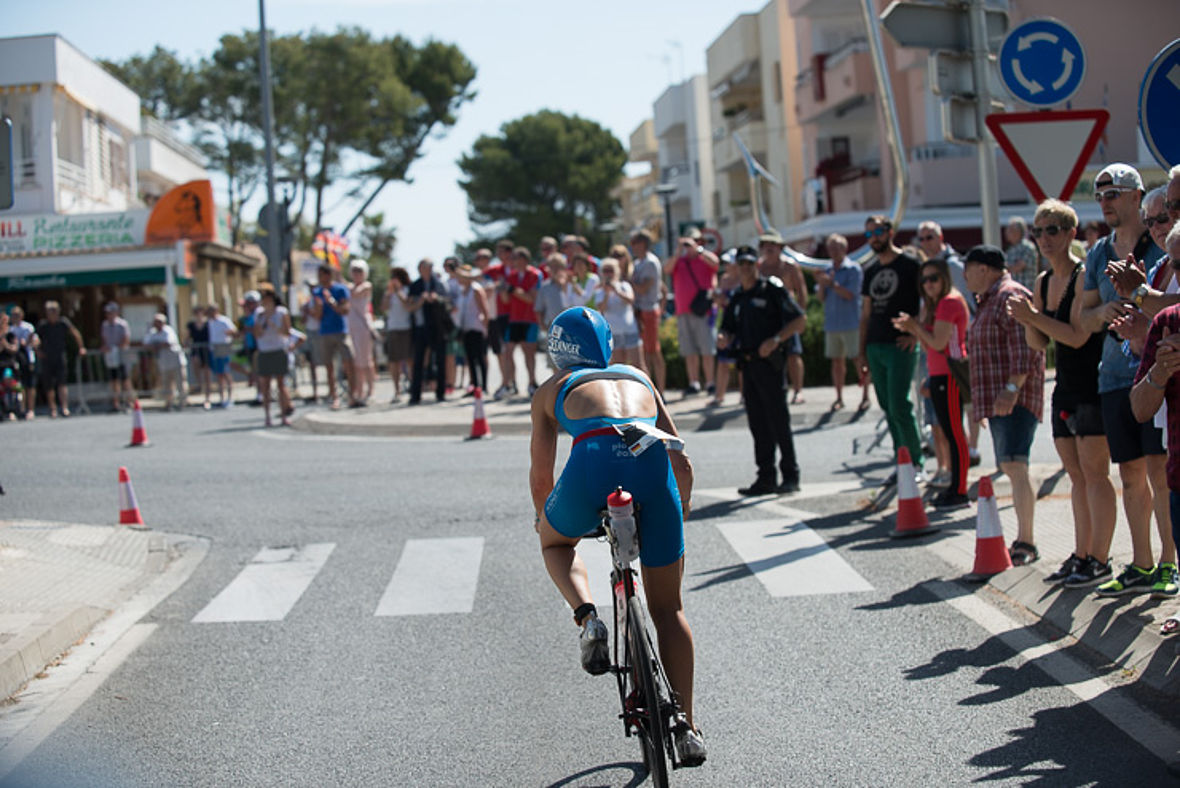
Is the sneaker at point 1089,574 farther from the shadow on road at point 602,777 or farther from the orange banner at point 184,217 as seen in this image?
the orange banner at point 184,217

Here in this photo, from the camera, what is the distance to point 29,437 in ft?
65.0

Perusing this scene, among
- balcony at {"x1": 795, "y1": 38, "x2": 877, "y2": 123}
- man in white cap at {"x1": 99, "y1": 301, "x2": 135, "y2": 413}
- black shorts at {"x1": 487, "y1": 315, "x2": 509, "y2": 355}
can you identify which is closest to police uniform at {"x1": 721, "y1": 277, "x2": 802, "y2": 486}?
black shorts at {"x1": 487, "y1": 315, "x2": 509, "y2": 355}

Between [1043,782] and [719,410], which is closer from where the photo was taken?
[1043,782]

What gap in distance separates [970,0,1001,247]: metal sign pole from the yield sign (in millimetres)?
961

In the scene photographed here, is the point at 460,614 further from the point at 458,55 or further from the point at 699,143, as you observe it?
the point at 699,143

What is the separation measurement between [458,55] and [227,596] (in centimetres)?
5342

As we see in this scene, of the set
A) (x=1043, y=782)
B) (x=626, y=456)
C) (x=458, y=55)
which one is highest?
(x=458, y=55)

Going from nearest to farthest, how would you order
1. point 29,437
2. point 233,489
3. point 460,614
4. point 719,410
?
1. point 460,614
2. point 233,489
3. point 719,410
4. point 29,437

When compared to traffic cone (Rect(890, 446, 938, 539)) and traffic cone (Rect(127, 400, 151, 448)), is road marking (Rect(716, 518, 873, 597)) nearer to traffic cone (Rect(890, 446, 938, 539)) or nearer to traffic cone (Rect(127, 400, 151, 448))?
traffic cone (Rect(890, 446, 938, 539))

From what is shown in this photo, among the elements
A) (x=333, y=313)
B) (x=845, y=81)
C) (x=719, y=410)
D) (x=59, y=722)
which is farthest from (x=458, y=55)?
(x=59, y=722)

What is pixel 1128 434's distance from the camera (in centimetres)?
667

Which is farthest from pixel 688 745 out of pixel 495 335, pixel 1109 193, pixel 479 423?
pixel 495 335

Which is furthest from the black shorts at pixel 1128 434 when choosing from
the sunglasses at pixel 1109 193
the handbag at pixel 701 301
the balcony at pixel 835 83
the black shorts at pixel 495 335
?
the balcony at pixel 835 83

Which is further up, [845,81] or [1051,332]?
[845,81]
